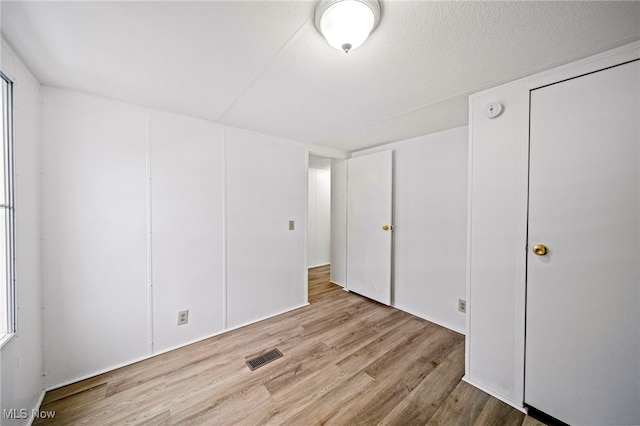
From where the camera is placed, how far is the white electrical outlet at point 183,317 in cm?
209

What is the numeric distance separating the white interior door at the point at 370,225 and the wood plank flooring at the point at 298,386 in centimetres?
78

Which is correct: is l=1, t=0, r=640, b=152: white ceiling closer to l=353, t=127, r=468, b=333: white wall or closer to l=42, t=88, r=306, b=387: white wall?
l=42, t=88, r=306, b=387: white wall

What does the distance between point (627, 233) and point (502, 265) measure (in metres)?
0.58

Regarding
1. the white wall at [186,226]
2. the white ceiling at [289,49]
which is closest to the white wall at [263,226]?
the white wall at [186,226]

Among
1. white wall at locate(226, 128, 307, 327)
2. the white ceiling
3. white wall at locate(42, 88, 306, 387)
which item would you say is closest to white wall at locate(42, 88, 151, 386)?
white wall at locate(42, 88, 306, 387)

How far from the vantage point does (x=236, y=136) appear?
2.41 metres

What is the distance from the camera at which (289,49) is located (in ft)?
3.95

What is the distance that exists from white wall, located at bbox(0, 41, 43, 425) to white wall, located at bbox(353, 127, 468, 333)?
318cm

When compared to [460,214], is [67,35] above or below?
above

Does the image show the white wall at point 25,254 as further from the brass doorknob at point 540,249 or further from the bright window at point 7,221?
the brass doorknob at point 540,249

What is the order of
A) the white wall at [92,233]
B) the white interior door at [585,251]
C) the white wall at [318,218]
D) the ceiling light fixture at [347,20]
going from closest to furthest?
the ceiling light fixture at [347,20]
the white interior door at [585,251]
the white wall at [92,233]
the white wall at [318,218]

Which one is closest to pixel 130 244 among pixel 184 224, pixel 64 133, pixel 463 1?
pixel 184 224

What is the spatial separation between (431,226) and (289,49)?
7.51 feet

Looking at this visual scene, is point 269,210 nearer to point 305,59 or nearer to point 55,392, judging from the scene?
point 305,59
